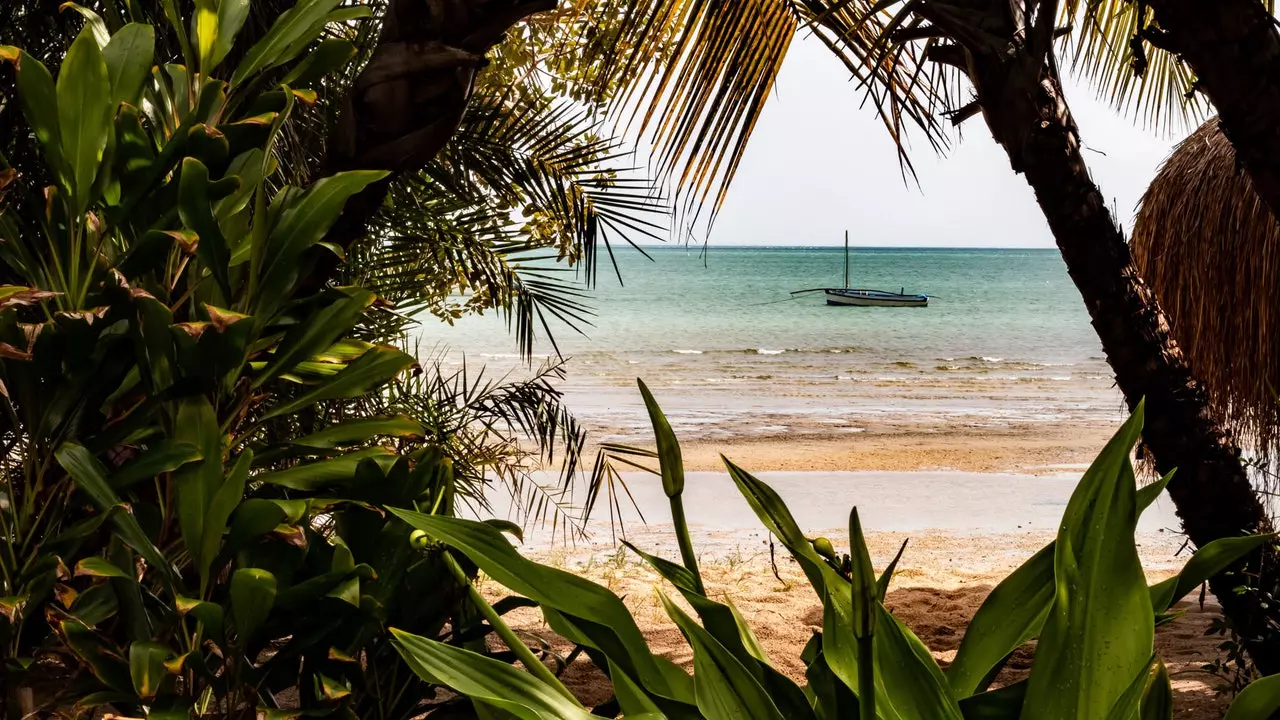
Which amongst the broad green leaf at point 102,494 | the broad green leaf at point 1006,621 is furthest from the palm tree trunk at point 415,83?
the broad green leaf at point 1006,621

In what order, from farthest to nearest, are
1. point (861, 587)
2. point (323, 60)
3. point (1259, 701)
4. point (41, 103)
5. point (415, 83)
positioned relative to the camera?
1. point (415, 83)
2. point (323, 60)
3. point (41, 103)
4. point (1259, 701)
5. point (861, 587)

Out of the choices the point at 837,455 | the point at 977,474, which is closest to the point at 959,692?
the point at 977,474

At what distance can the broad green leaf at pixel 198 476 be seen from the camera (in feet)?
→ 3.36

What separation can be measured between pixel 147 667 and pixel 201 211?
18.8 inches

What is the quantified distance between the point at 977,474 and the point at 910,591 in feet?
13.7

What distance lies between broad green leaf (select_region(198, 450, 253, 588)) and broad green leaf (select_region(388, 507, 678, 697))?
0.74 ft

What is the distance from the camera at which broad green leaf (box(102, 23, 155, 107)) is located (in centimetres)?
117

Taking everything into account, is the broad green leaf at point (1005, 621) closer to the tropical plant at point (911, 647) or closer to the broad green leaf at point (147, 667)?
the tropical plant at point (911, 647)

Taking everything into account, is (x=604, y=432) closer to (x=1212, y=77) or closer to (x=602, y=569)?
(x=602, y=569)

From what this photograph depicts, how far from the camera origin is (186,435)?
41.4 inches

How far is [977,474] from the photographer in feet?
27.5

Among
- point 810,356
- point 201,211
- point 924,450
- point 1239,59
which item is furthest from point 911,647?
point 810,356

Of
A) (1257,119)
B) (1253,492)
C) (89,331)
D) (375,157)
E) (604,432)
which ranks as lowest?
(604,432)

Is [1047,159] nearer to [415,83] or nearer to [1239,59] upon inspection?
[1239,59]
